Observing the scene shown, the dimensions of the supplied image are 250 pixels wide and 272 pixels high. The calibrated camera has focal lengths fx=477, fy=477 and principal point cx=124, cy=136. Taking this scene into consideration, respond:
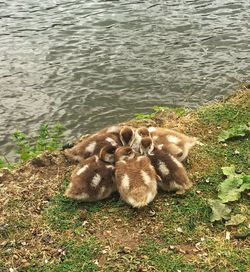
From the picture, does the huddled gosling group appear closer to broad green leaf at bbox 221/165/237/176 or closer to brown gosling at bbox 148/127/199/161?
brown gosling at bbox 148/127/199/161

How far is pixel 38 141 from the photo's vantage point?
8.18 meters

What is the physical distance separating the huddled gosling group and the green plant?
1961 mm

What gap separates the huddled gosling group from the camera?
513cm

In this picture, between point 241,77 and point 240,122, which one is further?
point 241,77

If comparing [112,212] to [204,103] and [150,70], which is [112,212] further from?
[150,70]

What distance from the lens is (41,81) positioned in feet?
36.3

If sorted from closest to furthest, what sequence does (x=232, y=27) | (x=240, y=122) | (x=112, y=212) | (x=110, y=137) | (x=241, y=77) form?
(x=112, y=212), (x=110, y=137), (x=240, y=122), (x=241, y=77), (x=232, y=27)

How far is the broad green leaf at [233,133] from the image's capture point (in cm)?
650

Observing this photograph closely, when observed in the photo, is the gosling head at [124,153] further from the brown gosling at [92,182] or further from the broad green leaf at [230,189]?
the broad green leaf at [230,189]

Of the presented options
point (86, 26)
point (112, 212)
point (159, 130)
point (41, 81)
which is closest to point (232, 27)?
point (86, 26)

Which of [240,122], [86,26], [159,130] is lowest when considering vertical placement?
[86,26]

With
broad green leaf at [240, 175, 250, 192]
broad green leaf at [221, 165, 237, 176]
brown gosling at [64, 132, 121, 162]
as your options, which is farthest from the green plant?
broad green leaf at [240, 175, 250, 192]

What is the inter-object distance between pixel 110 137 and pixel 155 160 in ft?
2.40

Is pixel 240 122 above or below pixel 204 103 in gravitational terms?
above
